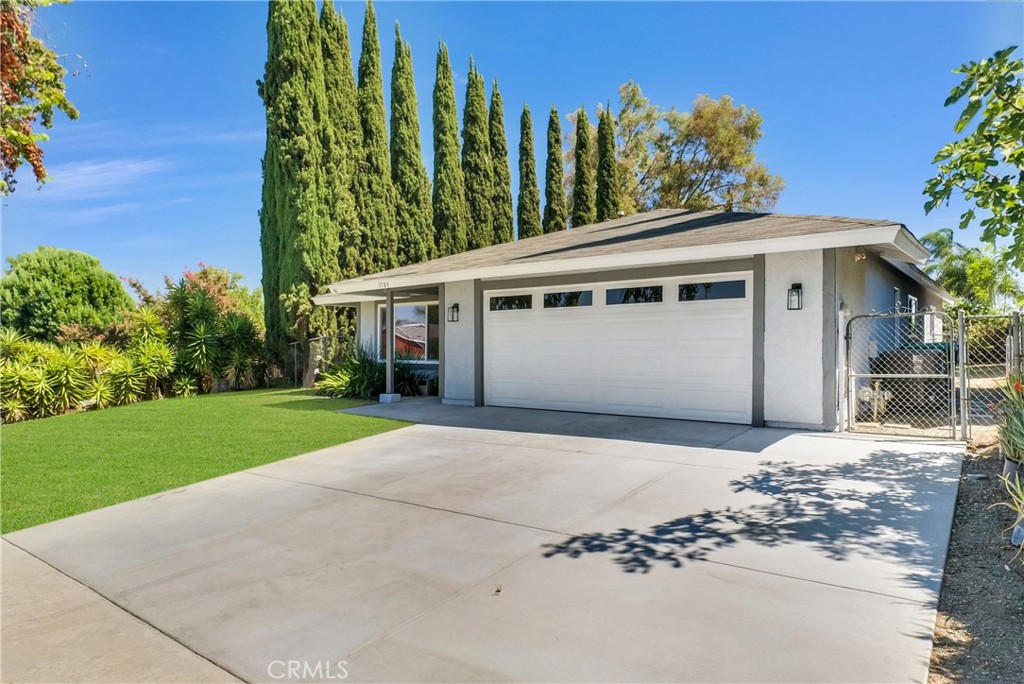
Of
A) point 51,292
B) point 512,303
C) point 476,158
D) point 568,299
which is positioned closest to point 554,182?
point 476,158

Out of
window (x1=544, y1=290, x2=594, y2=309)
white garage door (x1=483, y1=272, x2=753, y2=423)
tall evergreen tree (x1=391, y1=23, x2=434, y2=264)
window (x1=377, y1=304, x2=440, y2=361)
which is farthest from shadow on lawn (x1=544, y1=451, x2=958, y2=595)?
tall evergreen tree (x1=391, y1=23, x2=434, y2=264)

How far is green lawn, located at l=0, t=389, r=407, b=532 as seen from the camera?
19.2 feet

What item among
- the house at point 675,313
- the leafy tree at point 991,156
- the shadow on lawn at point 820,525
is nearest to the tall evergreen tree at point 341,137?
the house at point 675,313

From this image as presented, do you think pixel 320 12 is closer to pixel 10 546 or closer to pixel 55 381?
pixel 55 381

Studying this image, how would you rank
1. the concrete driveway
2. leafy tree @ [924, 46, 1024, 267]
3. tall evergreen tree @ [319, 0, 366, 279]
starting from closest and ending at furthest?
the concrete driveway → leafy tree @ [924, 46, 1024, 267] → tall evergreen tree @ [319, 0, 366, 279]

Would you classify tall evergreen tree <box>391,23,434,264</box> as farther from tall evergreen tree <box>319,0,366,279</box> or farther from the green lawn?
the green lawn

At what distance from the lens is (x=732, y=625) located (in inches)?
110

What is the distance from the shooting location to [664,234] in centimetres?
1030

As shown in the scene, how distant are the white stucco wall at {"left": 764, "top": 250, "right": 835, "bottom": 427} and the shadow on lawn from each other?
96.5 inches

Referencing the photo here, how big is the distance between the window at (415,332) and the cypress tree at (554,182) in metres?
13.3

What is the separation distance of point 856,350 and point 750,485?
17.4 ft

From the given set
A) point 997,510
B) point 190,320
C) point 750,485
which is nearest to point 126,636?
point 750,485

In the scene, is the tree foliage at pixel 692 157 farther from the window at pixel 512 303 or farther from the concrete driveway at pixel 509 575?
the concrete driveway at pixel 509 575

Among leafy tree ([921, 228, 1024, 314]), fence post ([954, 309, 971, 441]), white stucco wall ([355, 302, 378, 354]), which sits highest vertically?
leafy tree ([921, 228, 1024, 314])
